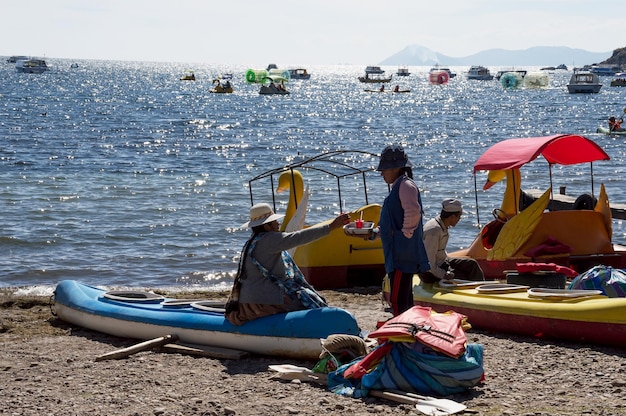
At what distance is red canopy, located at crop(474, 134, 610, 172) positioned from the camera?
11.7m

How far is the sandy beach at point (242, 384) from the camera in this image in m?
6.72

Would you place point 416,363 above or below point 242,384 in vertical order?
above

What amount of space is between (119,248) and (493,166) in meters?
7.74

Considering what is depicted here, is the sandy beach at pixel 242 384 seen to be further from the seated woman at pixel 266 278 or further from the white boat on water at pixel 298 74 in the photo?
the white boat on water at pixel 298 74

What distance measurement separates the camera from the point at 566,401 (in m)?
6.70

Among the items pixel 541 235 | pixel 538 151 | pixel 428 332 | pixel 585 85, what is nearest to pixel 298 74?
pixel 585 85

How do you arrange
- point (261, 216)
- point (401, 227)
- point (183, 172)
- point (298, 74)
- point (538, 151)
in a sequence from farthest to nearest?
1. point (298, 74)
2. point (183, 172)
3. point (538, 151)
4. point (261, 216)
5. point (401, 227)

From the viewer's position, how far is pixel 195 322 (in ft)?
29.0

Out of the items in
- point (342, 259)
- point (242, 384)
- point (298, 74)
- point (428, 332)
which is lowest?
point (342, 259)

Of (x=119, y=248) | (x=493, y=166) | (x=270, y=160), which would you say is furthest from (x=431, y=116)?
(x=493, y=166)

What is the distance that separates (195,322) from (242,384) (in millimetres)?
1468

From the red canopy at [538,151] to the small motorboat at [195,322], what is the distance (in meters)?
4.35

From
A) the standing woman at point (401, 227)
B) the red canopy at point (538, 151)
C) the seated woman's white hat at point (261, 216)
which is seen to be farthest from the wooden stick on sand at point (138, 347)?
the red canopy at point (538, 151)

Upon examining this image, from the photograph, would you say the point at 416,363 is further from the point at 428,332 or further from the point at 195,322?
the point at 195,322
